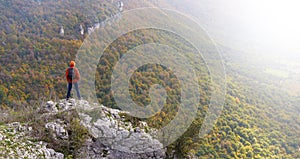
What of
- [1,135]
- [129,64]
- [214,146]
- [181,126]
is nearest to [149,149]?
[181,126]

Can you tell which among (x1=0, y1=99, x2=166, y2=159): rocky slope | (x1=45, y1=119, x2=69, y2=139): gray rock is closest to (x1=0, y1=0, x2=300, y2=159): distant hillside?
(x1=0, y1=99, x2=166, y2=159): rocky slope

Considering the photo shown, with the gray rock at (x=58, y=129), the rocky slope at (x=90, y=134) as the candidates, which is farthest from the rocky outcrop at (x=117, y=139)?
the gray rock at (x=58, y=129)

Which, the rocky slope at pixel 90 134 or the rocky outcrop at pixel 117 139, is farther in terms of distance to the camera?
the rocky outcrop at pixel 117 139

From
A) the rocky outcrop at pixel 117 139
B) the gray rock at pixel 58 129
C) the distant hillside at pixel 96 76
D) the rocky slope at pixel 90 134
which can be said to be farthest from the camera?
the distant hillside at pixel 96 76

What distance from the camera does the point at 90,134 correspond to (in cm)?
1002

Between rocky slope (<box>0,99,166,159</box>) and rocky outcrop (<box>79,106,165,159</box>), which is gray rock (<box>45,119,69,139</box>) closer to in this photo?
rocky slope (<box>0,99,166,159</box>)

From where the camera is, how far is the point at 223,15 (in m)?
186

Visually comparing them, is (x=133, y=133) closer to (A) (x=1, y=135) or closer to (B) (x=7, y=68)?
(A) (x=1, y=135)

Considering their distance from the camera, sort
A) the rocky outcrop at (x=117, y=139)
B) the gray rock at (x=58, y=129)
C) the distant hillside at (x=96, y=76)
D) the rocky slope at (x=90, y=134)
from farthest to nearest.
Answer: the distant hillside at (x=96, y=76) → the rocky outcrop at (x=117, y=139) → the gray rock at (x=58, y=129) → the rocky slope at (x=90, y=134)

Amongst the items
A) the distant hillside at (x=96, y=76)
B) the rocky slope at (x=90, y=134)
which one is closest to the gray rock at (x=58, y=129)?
the rocky slope at (x=90, y=134)

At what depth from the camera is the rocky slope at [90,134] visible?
859cm

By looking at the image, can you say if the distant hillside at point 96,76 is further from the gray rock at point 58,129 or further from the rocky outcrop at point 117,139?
the gray rock at point 58,129

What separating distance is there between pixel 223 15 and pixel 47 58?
165 metres

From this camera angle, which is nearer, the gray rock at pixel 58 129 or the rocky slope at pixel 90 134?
the rocky slope at pixel 90 134
